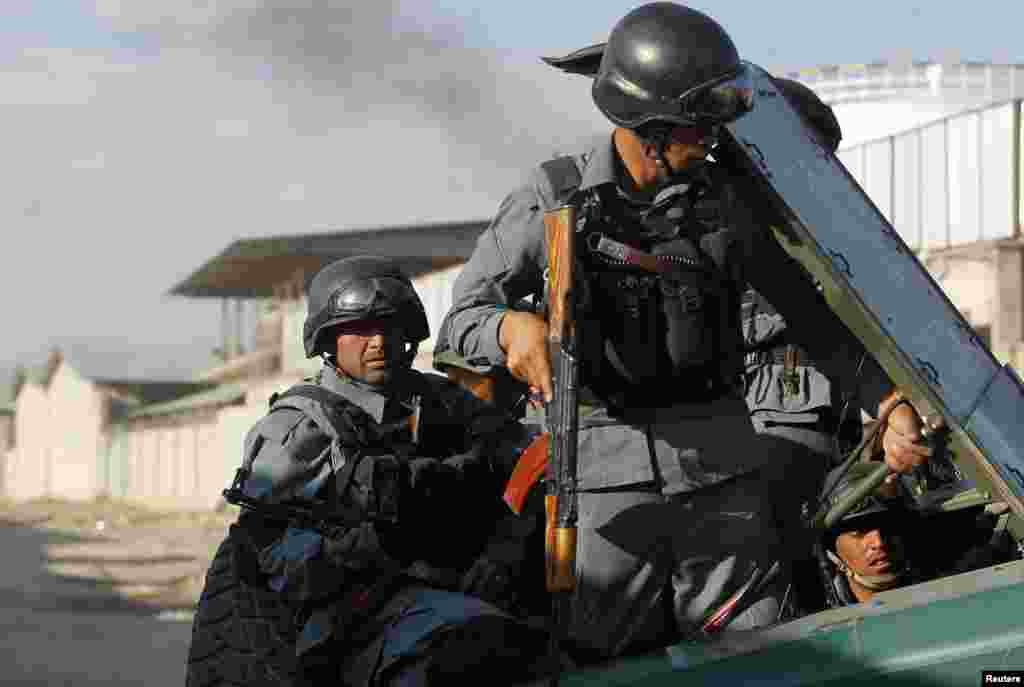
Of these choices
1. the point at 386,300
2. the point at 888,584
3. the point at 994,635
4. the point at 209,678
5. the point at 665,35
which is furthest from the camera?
the point at 386,300

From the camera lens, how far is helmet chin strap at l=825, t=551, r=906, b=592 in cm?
422

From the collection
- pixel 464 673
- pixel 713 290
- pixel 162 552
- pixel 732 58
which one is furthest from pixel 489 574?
pixel 162 552

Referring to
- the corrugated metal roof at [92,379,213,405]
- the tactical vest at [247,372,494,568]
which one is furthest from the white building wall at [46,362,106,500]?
the tactical vest at [247,372,494,568]

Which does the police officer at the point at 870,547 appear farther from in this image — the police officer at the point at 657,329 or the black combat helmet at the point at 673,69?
the black combat helmet at the point at 673,69

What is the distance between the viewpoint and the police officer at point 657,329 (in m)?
3.40

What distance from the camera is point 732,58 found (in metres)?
3.38

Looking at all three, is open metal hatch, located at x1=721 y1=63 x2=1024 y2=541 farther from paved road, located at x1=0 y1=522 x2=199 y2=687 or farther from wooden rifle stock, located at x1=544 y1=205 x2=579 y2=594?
paved road, located at x1=0 y1=522 x2=199 y2=687

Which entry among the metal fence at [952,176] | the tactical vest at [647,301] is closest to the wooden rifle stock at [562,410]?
the tactical vest at [647,301]

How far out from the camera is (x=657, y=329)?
3449mm

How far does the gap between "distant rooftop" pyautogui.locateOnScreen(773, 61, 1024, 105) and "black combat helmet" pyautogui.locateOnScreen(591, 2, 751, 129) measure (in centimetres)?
3627

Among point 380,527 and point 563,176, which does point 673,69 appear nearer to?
point 563,176

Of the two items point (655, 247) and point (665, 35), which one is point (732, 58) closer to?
point (665, 35)

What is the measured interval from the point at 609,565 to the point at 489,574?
52 cm

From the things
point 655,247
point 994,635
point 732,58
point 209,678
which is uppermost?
point 732,58
